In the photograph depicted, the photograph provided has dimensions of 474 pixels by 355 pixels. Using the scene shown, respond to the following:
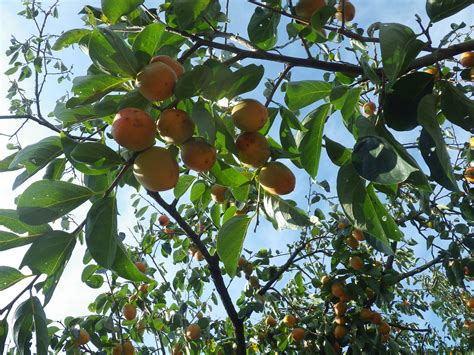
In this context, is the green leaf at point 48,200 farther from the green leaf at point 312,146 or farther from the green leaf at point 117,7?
the green leaf at point 312,146

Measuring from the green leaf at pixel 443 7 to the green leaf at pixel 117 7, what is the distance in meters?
0.69

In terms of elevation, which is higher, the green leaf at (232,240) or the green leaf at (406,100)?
the green leaf at (406,100)

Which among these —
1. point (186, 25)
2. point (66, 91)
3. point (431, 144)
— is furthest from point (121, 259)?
point (66, 91)

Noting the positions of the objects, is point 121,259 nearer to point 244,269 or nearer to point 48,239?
point 48,239

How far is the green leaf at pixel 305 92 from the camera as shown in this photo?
1435mm

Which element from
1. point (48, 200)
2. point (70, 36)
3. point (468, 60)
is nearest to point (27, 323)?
point (48, 200)

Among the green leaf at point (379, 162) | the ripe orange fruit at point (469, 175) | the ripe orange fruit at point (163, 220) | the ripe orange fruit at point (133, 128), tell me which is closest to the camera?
the green leaf at point (379, 162)

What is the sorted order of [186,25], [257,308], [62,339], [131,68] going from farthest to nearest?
[257,308] < [62,339] < [186,25] < [131,68]

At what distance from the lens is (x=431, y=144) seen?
1054 mm

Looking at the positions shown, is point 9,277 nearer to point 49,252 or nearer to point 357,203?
point 49,252

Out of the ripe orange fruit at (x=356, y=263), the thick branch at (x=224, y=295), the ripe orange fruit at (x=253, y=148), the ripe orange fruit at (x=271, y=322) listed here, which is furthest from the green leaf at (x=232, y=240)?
the ripe orange fruit at (x=271, y=322)

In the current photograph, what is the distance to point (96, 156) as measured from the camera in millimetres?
1084

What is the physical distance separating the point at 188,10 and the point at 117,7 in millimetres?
176

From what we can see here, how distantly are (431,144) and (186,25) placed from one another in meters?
0.67
